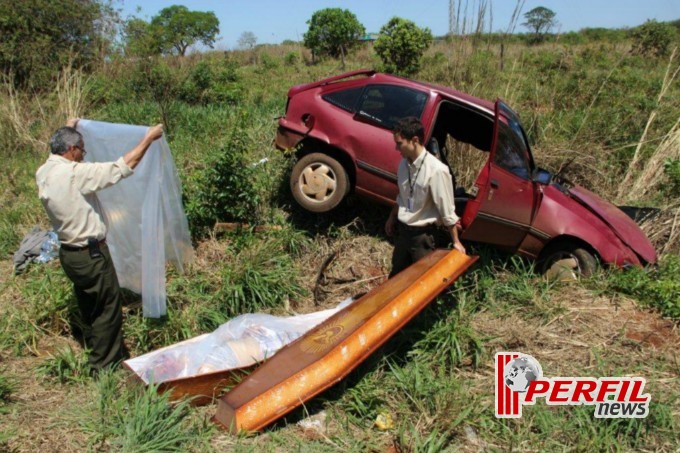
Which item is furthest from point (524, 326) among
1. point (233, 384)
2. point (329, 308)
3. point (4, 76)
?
point (4, 76)

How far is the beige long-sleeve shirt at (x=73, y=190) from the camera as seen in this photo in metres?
3.31

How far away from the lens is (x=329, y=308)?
4773 mm

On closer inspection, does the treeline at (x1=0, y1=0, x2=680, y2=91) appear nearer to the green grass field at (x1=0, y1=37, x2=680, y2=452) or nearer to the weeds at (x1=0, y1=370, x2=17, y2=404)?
the green grass field at (x1=0, y1=37, x2=680, y2=452)

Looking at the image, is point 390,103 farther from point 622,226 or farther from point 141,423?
point 141,423

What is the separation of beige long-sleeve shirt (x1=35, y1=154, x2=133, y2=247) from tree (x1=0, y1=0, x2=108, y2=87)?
8.35m

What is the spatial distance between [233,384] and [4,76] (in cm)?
983

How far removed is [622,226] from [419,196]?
2721 millimetres

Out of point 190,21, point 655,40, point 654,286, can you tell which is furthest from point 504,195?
point 190,21

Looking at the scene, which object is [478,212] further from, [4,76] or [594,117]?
[4,76]

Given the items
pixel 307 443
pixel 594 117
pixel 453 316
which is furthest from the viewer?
pixel 594 117

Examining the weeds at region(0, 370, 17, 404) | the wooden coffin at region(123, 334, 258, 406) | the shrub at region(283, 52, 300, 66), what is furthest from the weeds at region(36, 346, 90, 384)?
the shrub at region(283, 52, 300, 66)

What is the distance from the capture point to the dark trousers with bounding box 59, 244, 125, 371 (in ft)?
11.5

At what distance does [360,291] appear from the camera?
5.05 m

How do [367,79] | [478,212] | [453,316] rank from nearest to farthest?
[453,316] → [478,212] → [367,79]
